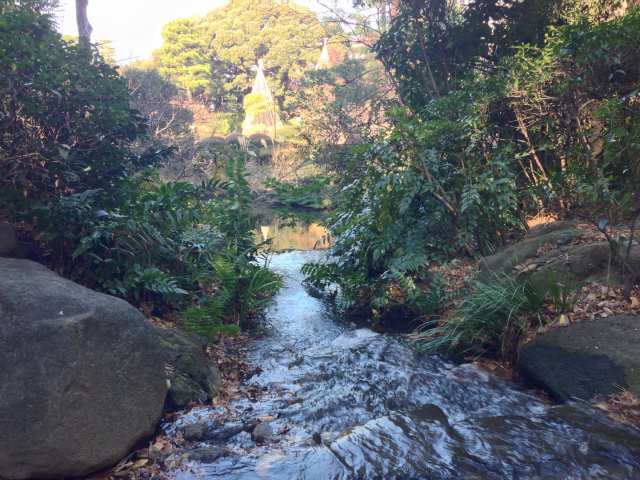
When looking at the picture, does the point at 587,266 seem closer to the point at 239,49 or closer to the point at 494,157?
the point at 494,157

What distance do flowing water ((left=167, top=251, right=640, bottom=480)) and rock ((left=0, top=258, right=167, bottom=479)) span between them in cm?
51

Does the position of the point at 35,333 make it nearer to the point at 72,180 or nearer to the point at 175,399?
the point at 175,399

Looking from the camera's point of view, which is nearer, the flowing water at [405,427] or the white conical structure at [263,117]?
the flowing water at [405,427]

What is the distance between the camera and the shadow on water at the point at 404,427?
3045mm

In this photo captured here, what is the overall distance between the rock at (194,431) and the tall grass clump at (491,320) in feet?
8.20

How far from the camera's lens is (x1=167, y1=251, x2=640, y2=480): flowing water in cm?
304

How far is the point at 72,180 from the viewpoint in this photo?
17.2ft

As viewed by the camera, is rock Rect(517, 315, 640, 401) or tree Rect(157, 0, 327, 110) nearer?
rock Rect(517, 315, 640, 401)

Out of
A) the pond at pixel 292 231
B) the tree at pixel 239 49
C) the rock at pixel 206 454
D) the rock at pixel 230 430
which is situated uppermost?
the tree at pixel 239 49

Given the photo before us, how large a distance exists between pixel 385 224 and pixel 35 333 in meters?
5.02

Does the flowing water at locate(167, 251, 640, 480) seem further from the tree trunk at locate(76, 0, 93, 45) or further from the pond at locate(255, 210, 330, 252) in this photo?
the tree trunk at locate(76, 0, 93, 45)

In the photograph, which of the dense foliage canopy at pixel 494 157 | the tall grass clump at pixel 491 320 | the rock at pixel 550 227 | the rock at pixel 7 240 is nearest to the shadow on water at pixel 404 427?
the tall grass clump at pixel 491 320

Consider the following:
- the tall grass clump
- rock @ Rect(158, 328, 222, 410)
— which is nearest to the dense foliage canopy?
the tall grass clump

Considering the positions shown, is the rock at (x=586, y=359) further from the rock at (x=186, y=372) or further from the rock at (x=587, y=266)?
the rock at (x=186, y=372)
